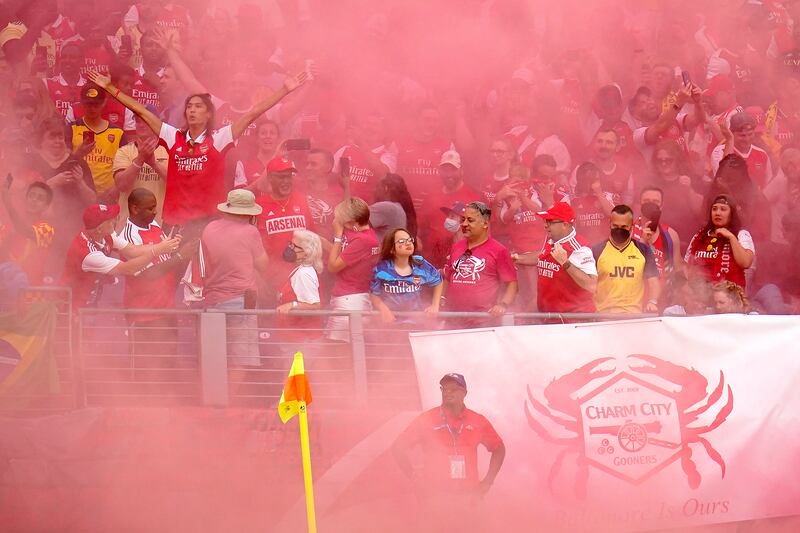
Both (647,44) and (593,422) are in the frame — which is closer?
(647,44)

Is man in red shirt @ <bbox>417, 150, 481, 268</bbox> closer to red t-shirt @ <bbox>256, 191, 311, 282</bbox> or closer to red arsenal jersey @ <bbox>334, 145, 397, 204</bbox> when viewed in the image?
red arsenal jersey @ <bbox>334, 145, 397, 204</bbox>

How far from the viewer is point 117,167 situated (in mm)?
7918

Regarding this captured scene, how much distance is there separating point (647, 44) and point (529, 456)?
2401mm

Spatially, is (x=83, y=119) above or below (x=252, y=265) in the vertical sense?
above

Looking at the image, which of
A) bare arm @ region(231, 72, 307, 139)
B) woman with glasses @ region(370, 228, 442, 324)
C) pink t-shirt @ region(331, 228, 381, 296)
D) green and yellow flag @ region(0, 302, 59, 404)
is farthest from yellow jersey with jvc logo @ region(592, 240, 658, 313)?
green and yellow flag @ region(0, 302, 59, 404)

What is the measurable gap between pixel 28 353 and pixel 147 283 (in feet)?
2.55

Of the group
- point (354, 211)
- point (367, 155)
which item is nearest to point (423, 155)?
point (367, 155)

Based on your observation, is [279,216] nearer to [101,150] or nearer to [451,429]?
[101,150]

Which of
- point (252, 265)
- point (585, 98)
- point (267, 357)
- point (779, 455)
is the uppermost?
point (585, 98)

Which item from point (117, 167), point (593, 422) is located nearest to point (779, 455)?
point (593, 422)

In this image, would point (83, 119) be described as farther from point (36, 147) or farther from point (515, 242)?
point (515, 242)

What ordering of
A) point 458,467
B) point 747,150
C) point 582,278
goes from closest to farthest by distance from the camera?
point 458,467 < point 747,150 < point 582,278

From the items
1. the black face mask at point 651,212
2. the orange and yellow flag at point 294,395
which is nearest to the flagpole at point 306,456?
the orange and yellow flag at point 294,395

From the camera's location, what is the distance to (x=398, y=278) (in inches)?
296
